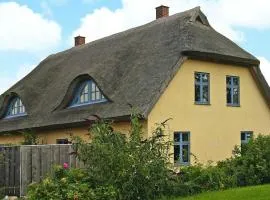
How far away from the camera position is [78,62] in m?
31.1

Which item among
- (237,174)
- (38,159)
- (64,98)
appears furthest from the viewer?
(64,98)

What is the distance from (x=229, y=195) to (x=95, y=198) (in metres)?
3.61

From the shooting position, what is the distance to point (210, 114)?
2419 centimetres

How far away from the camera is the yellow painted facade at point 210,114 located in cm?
2259

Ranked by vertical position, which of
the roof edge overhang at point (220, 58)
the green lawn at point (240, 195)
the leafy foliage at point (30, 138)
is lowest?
the green lawn at point (240, 195)

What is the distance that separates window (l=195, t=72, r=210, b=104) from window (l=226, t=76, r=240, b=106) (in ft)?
4.79

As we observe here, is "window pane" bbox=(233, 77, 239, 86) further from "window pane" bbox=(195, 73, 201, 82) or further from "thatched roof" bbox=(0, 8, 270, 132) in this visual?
"window pane" bbox=(195, 73, 201, 82)

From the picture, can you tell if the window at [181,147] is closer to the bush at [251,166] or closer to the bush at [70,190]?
the bush at [251,166]

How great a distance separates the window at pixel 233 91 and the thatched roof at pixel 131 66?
0.85 meters

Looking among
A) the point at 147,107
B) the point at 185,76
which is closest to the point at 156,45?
the point at 185,76

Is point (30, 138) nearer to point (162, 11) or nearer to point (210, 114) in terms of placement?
point (210, 114)

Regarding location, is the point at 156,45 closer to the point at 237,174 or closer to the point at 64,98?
the point at 64,98

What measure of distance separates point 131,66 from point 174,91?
127 inches

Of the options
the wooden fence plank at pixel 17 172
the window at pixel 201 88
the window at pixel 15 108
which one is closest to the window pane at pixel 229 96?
the window at pixel 201 88
